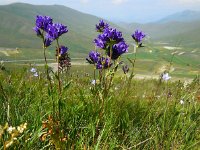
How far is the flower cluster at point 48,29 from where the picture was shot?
4.36 m

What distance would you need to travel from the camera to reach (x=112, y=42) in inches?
171

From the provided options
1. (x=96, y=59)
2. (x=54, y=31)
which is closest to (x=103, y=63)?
(x=96, y=59)

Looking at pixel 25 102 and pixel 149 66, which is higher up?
pixel 25 102

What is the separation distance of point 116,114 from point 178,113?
930 mm

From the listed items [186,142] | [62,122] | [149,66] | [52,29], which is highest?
[52,29]

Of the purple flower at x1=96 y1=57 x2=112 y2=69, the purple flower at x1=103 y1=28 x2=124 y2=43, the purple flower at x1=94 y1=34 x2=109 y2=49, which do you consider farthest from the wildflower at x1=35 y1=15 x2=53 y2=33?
the purple flower at x1=96 y1=57 x2=112 y2=69

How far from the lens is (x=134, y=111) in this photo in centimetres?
513

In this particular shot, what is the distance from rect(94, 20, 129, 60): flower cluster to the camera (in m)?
4.37

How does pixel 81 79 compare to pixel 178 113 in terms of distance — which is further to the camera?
pixel 81 79

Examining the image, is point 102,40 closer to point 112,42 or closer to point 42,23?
point 112,42

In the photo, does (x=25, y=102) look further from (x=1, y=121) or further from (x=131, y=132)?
(x=131, y=132)

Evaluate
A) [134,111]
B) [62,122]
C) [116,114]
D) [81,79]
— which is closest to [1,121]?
[62,122]

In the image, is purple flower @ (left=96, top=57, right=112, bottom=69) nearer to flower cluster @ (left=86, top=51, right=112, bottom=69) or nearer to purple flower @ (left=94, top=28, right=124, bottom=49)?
flower cluster @ (left=86, top=51, right=112, bottom=69)

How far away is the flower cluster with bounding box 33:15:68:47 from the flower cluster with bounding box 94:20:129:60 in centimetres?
49
